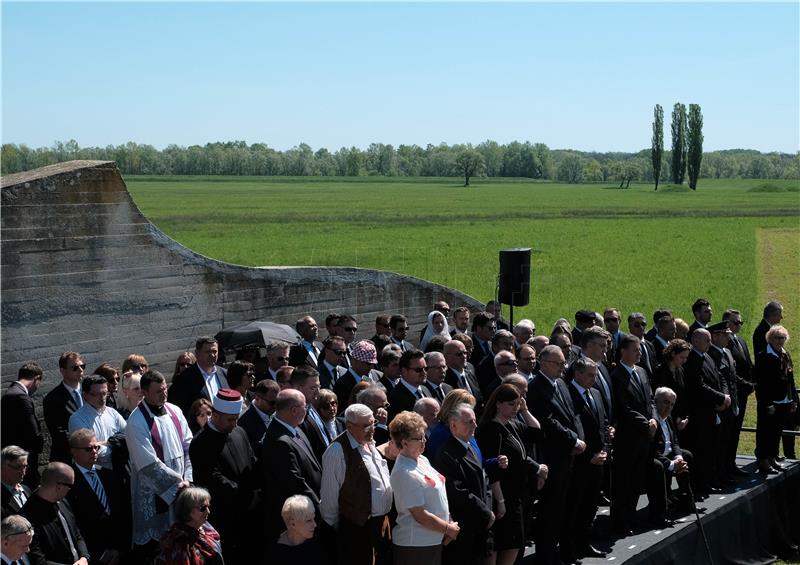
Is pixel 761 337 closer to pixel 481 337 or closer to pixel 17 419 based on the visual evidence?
pixel 481 337

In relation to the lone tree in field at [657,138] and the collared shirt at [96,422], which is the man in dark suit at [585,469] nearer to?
the collared shirt at [96,422]

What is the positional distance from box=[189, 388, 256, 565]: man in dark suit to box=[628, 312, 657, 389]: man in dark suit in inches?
218

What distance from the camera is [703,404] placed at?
11227mm

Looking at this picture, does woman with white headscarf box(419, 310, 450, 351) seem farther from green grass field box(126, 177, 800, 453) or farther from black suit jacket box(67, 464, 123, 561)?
black suit jacket box(67, 464, 123, 561)

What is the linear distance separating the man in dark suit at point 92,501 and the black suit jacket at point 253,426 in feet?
3.27

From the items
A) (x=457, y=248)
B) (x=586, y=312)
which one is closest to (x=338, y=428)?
(x=586, y=312)

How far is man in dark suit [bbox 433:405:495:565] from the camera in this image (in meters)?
7.12

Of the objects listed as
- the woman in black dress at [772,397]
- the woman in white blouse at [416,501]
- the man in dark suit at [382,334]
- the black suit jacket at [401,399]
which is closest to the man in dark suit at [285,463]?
the woman in white blouse at [416,501]

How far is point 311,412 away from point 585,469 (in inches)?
112

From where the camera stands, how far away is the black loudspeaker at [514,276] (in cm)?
1514

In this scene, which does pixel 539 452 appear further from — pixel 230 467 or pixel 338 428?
pixel 230 467

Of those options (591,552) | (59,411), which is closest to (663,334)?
(591,552)

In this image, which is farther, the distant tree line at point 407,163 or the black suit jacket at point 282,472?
the distant tree line at point 407,163

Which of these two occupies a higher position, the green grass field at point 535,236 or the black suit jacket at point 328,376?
the black suit jacket at point 328,376
